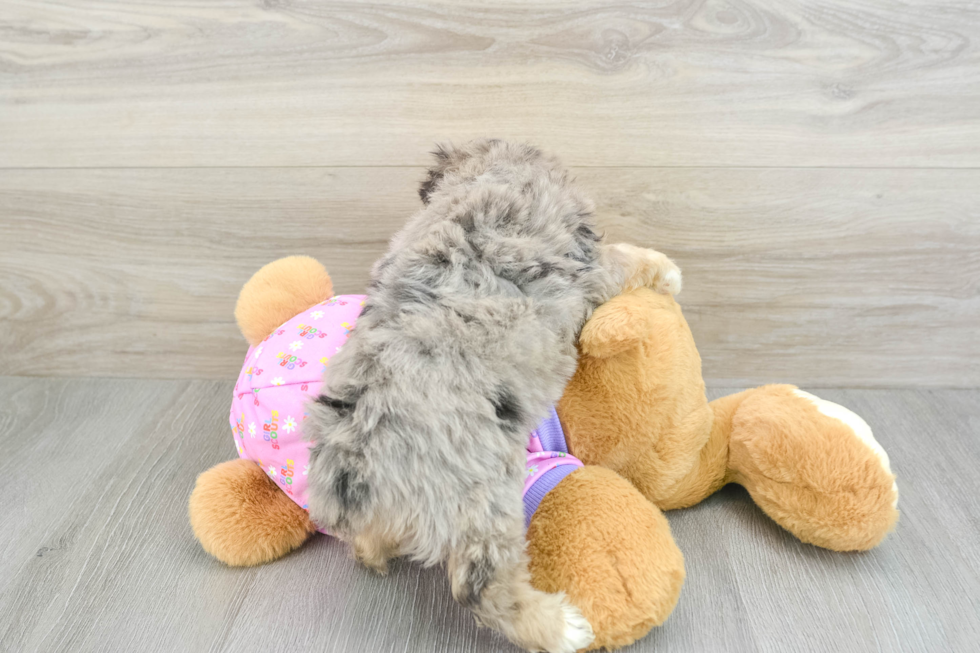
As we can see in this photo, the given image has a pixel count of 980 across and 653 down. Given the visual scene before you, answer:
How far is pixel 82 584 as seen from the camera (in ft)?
2.34

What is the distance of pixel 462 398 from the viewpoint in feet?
1.71

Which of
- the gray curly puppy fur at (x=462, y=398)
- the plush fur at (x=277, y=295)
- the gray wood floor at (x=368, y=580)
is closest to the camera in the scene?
the gray curly puppy fur at (x=462, y=398)

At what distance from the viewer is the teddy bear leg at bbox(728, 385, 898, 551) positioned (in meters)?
0.67

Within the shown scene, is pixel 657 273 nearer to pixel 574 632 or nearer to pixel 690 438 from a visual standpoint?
pixel 690 438

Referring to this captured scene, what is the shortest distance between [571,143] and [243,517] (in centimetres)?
60

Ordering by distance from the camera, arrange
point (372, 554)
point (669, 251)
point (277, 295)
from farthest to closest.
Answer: point (669, 251) → point (277, 295) → point (372, 554)

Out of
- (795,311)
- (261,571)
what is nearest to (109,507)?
(261,571)

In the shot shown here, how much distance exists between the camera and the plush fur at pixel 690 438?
0.64 m

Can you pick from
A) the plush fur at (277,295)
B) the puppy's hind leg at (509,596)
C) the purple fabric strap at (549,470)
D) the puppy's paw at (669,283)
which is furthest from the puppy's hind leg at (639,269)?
the plush fur at (277,295)

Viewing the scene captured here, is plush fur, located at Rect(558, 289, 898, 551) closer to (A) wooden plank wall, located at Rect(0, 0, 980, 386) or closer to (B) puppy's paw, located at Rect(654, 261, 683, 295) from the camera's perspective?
(B) puppy's paw, located at Rect(654, 261, 683, 295)

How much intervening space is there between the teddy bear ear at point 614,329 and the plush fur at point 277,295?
382mm

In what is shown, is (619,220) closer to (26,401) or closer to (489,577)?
(489,577)

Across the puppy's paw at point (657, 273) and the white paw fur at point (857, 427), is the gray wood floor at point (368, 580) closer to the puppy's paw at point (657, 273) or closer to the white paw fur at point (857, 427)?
the white paw fur at point (857, 427)

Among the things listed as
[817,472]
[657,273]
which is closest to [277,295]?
[657,273]
